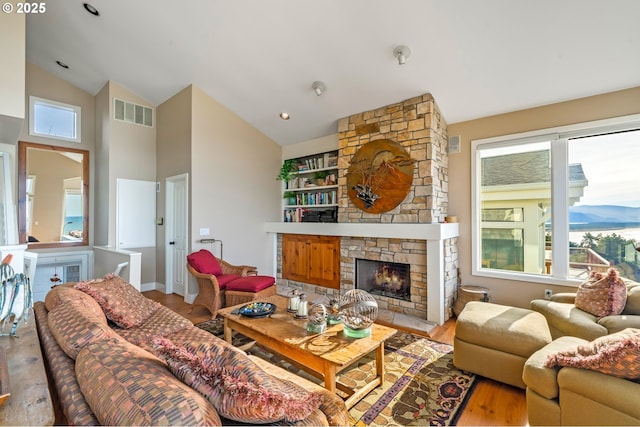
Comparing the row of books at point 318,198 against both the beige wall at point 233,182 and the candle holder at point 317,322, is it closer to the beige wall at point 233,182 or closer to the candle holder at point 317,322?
the beige wall at point 233,182

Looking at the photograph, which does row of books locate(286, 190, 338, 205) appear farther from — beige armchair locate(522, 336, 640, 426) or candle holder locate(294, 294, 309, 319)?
beige armchair locate(522, 336, 640, 426)

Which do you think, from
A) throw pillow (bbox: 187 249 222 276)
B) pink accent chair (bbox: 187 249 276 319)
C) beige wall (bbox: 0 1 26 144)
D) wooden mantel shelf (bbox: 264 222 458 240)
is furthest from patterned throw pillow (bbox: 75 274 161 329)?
wooden mantel shelf (bbox: 264 222 458 240)

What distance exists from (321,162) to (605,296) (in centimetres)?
414

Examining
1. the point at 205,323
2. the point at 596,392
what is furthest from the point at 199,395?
the point at 205,323

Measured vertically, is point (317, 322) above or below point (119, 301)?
below

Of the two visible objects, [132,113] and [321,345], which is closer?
[321,345]

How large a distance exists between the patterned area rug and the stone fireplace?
85cm

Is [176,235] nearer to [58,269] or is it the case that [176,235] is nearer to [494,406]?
[58,269]

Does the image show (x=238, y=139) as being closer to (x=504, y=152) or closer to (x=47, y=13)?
(x=47, y=13)

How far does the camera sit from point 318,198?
5434 millimetres

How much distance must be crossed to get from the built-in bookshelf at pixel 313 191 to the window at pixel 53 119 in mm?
4254

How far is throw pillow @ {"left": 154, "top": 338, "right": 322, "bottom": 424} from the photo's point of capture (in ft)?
3.04

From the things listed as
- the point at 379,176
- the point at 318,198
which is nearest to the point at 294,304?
the point at 379,176

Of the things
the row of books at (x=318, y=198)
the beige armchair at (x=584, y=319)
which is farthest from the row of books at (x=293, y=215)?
the beige armchair at (x=584, y=319)
